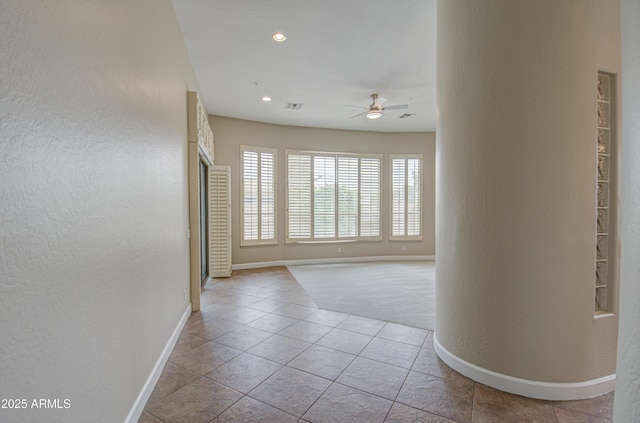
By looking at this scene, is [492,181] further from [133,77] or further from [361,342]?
[133,77]

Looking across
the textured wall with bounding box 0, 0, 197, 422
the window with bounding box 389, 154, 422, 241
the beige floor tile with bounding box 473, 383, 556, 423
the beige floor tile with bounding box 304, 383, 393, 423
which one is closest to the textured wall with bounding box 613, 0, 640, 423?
the beige floor tile with bounding box 473, 383, 556, 423

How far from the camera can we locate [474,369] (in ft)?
7.86

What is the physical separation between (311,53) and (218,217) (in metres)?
3.37

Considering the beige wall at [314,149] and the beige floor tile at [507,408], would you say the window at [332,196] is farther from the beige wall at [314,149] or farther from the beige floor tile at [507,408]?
the beige floor tile at [507,408]

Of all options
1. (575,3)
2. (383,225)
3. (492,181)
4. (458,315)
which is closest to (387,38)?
(575,3)

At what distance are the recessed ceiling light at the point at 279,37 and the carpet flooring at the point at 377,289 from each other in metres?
3.49

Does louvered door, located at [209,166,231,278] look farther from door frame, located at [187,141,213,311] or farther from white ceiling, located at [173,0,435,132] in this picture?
door frame, located at [187,141,213,311]

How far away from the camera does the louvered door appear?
5691 mm

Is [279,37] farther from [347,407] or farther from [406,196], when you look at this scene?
[406,196]

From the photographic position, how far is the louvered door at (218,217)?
5.69 m

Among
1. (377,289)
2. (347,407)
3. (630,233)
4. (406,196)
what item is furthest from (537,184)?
(406,196)

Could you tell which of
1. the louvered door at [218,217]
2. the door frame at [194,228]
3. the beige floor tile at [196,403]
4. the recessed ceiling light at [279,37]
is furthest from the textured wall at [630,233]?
the louvered door at [218,217]

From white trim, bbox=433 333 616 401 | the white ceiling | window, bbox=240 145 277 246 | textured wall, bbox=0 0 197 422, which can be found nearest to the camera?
textured wall, bbox=0 0 197 422

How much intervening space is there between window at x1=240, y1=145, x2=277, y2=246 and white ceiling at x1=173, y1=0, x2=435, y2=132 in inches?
42.1
